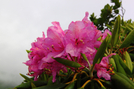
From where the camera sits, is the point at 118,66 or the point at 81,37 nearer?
the point at 81,37

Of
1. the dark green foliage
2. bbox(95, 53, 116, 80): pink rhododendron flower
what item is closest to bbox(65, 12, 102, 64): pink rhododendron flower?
bbox(95, 53, 116, 80): pink rhododendron flower

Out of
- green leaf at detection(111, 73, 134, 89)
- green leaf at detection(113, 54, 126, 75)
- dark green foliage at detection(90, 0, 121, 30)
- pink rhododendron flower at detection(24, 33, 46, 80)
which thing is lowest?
green leaf at detection(111, 73, 134, 89)

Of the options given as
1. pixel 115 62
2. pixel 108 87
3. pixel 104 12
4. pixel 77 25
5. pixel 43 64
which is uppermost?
pixel 104 12

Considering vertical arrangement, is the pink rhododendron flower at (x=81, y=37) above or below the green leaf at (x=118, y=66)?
above

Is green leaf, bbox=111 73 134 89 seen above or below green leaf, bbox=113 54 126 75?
below

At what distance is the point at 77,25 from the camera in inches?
26.4

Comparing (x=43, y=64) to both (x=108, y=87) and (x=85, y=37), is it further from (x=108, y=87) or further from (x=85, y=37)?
(x=108, y=87)

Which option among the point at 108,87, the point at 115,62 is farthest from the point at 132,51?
the point at 108,87

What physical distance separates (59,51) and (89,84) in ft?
0.88

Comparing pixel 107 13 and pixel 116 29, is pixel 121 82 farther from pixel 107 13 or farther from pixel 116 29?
pixel 107 13

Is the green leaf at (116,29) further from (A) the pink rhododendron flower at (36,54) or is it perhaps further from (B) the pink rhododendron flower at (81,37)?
(A) the pink rhododendron flower at (36,54)

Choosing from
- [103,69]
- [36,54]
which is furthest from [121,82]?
[36,54]

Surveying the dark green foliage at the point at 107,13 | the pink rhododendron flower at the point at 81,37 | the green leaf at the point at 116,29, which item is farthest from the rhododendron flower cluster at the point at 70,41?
the dark green foliage at the point at 107,13

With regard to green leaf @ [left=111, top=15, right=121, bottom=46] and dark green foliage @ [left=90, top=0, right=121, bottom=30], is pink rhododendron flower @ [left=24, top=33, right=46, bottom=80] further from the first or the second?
dark green foliage @ [left=90, top=0, right=121, bottom=30]
